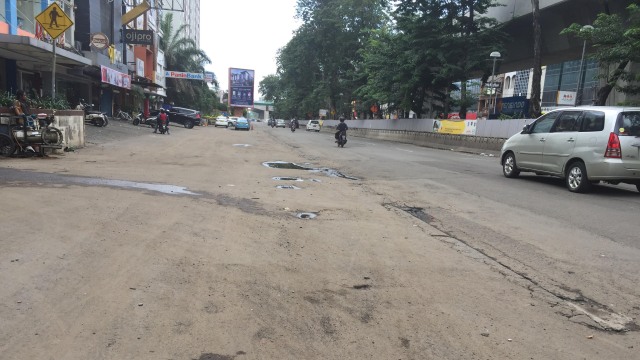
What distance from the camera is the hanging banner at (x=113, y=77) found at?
91.6 ft

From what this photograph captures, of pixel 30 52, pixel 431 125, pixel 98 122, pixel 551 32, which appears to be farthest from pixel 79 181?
pixel 551 32

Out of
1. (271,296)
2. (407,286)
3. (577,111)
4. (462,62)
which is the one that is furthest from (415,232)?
(462,62)

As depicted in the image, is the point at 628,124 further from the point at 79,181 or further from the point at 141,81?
the point at 141,81

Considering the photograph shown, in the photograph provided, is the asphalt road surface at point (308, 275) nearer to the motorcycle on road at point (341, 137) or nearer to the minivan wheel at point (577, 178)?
the minivan wheel at point (577, 178)

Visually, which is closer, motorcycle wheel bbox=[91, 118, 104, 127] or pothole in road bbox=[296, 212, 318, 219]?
pothole in road bbox=[296, 212, 318, 219]

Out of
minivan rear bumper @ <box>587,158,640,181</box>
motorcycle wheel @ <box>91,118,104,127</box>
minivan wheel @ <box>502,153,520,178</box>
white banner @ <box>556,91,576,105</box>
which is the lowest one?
motorcycle wheel @ <box>91,118,104,127</box>

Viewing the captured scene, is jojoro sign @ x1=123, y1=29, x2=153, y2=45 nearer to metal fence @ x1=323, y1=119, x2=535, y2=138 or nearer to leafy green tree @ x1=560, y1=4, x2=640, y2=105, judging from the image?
metal fence @ x1=323, y1=119, x2=535, y2=138

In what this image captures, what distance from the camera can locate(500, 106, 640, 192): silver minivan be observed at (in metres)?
9.33

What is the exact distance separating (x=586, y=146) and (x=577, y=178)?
28.0 inches

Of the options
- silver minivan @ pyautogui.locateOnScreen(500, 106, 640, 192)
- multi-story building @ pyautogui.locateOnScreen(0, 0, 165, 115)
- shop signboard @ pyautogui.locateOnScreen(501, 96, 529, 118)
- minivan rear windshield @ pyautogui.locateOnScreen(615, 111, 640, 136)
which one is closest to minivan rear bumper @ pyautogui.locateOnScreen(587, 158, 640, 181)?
silver minivan @ pyautogui.locateOnScreen(500, 106, 640, 192)

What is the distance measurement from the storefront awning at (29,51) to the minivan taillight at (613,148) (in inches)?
674

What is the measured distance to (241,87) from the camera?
245 feet

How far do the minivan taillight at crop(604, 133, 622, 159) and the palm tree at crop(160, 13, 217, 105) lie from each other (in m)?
50.3

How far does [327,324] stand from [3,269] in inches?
122
